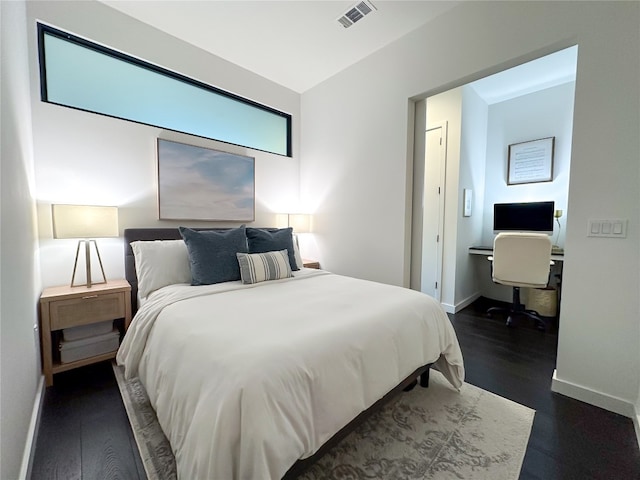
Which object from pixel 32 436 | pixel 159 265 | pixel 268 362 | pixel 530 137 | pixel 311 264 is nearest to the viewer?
pixel 268 362

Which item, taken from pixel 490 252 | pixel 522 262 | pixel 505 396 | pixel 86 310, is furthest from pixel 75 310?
pixel 490 252

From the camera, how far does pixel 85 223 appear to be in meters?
1.95

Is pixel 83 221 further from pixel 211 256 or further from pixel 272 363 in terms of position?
pixel 272 363

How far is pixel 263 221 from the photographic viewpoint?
11.6ft

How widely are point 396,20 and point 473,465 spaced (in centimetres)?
335

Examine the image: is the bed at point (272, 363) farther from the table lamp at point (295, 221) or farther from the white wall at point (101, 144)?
the table lamp at point (295, 221)

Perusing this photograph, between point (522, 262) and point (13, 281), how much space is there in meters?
4.06

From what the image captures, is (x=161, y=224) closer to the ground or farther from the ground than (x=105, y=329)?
farther from the ground

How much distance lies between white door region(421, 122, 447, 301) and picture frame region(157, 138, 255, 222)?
234 cm

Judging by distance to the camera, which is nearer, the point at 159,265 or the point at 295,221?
the point at 159,265

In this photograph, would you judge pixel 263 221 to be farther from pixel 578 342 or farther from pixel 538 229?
pixel 538 229

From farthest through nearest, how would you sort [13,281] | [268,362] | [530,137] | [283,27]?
[530,137] → [283,27] → [13,281] → [268,362]

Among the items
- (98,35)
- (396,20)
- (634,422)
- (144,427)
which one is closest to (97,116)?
(98,35)

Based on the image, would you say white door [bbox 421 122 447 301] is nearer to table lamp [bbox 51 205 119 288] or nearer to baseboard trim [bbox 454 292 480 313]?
baseboard trim [bbox 454 292 480 313]
